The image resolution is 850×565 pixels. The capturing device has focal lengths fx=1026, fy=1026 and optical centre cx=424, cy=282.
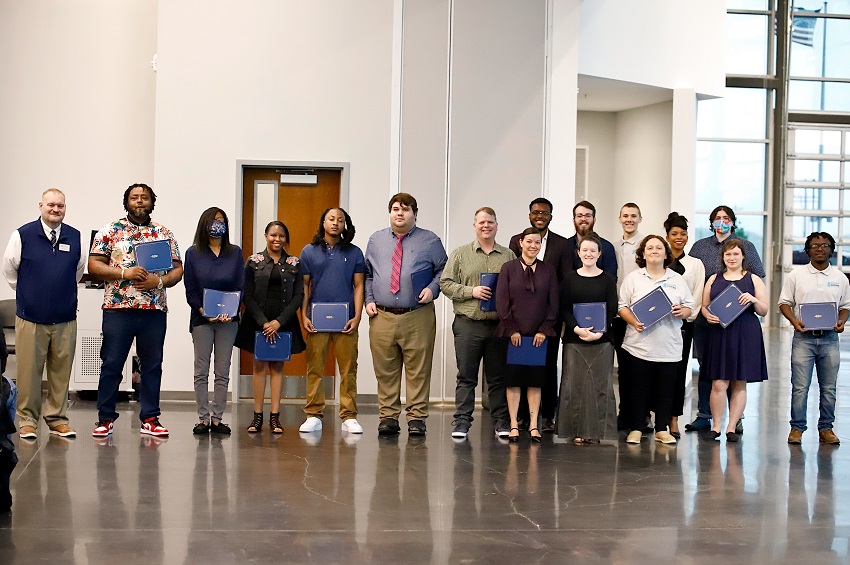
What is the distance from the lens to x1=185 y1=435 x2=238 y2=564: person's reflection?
4152 mm

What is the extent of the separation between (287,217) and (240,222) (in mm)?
410

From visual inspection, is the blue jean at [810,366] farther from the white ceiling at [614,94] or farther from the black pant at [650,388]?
the white ceiling at [614,94]

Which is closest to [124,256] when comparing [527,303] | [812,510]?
[527,303]

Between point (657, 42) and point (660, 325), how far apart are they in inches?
213

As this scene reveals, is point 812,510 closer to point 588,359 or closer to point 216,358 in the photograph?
point 588,359

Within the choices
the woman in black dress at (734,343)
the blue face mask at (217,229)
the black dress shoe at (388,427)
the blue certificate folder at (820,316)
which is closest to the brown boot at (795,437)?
the woman in black dress at (734,343)

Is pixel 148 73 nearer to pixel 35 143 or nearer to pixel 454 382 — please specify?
pixel 35 143

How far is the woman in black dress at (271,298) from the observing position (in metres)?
7.14

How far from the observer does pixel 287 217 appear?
881cm

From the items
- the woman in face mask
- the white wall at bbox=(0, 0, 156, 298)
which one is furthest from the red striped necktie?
the white wall at bbox=(0, 0, 156, 298)

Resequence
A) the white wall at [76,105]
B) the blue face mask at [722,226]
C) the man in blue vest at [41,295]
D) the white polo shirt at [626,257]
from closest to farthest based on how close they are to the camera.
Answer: the man in blue vest at [41,295] < the blue face mask at [722,226] < the white polo shirt at [626,257] < the white wall at [76,105]

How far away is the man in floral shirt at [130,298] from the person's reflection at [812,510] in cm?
401

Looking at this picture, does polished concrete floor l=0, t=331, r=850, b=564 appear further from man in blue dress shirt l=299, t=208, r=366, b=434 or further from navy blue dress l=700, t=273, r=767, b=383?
navy blue dress l=700, t=273, r=767, b=383

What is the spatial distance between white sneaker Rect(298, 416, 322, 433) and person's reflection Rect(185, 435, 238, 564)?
2.08 feet
